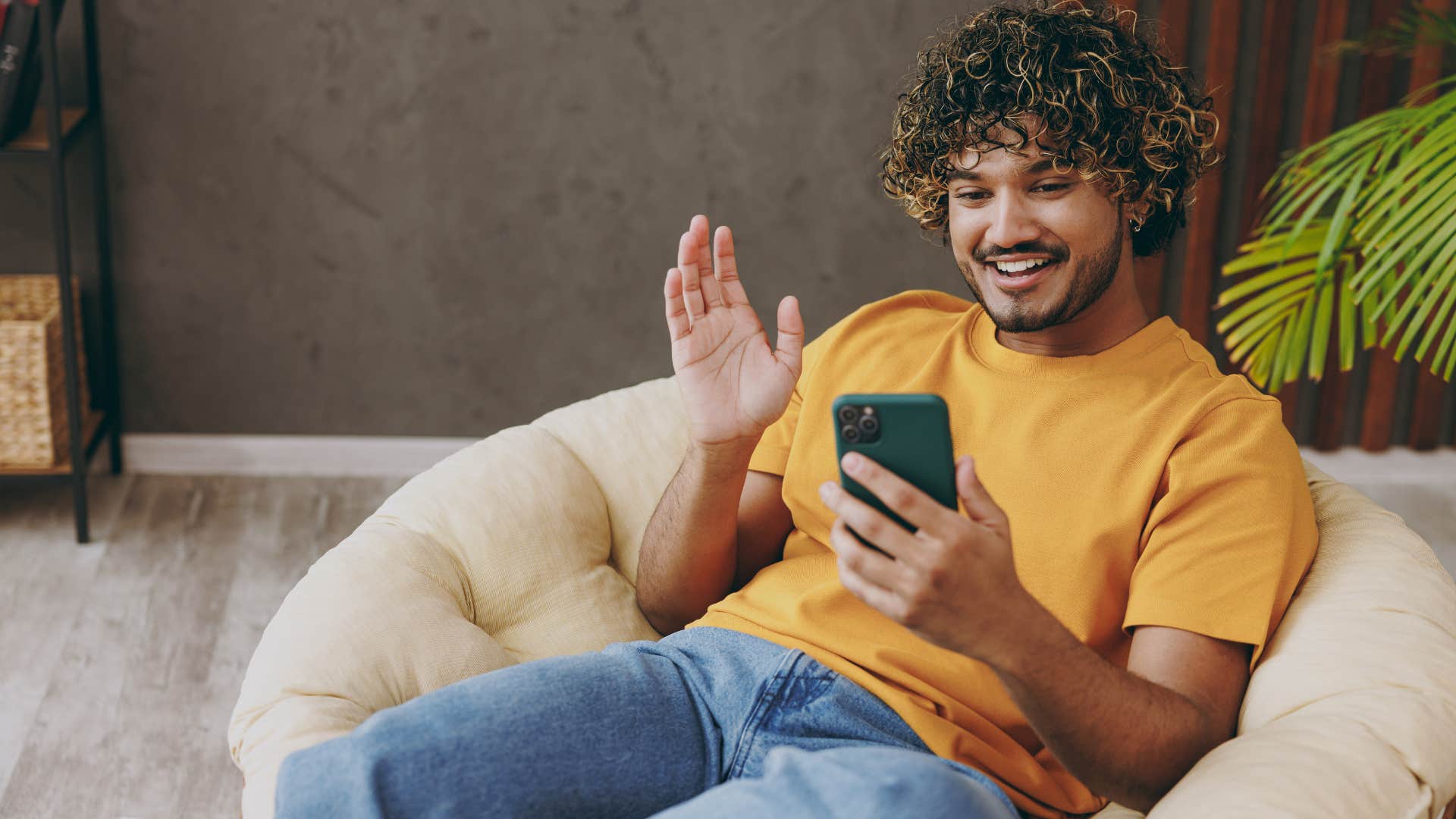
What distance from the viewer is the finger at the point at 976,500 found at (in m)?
0.96

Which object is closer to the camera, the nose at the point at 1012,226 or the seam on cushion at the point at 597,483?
the nose at the point at 1012,226

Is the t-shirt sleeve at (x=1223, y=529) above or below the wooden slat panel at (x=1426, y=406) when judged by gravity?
above

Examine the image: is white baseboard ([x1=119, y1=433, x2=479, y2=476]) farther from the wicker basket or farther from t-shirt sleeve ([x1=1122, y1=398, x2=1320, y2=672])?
t-shirt sleeve ([x1=1122, y1=398, x2=1320, y2=672])

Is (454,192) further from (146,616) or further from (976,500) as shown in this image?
(976,500)

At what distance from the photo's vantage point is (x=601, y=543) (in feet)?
5.59

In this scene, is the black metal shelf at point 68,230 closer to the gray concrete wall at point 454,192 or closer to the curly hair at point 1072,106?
the gray concrete wall at point 454,192

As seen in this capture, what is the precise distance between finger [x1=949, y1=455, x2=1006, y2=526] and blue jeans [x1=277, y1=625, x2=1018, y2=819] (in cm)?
18

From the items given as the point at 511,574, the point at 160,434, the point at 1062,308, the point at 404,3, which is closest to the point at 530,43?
the point at 404,3

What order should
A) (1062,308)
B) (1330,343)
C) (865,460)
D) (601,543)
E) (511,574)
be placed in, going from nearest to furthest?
1. (865,460)
2. (1062,308)
3. (511,574)
4. (601,543)
5. (1330,343)

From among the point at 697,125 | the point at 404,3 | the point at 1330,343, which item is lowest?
the point at 1330,343

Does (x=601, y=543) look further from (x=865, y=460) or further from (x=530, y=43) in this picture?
(x=530, y=43)

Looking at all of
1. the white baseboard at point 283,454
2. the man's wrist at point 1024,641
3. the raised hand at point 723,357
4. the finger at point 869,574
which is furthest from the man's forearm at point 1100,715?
the white baseboard at point 283,454

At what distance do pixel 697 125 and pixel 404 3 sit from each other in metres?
0.61

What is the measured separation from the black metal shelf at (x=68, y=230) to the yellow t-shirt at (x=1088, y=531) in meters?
1.58
